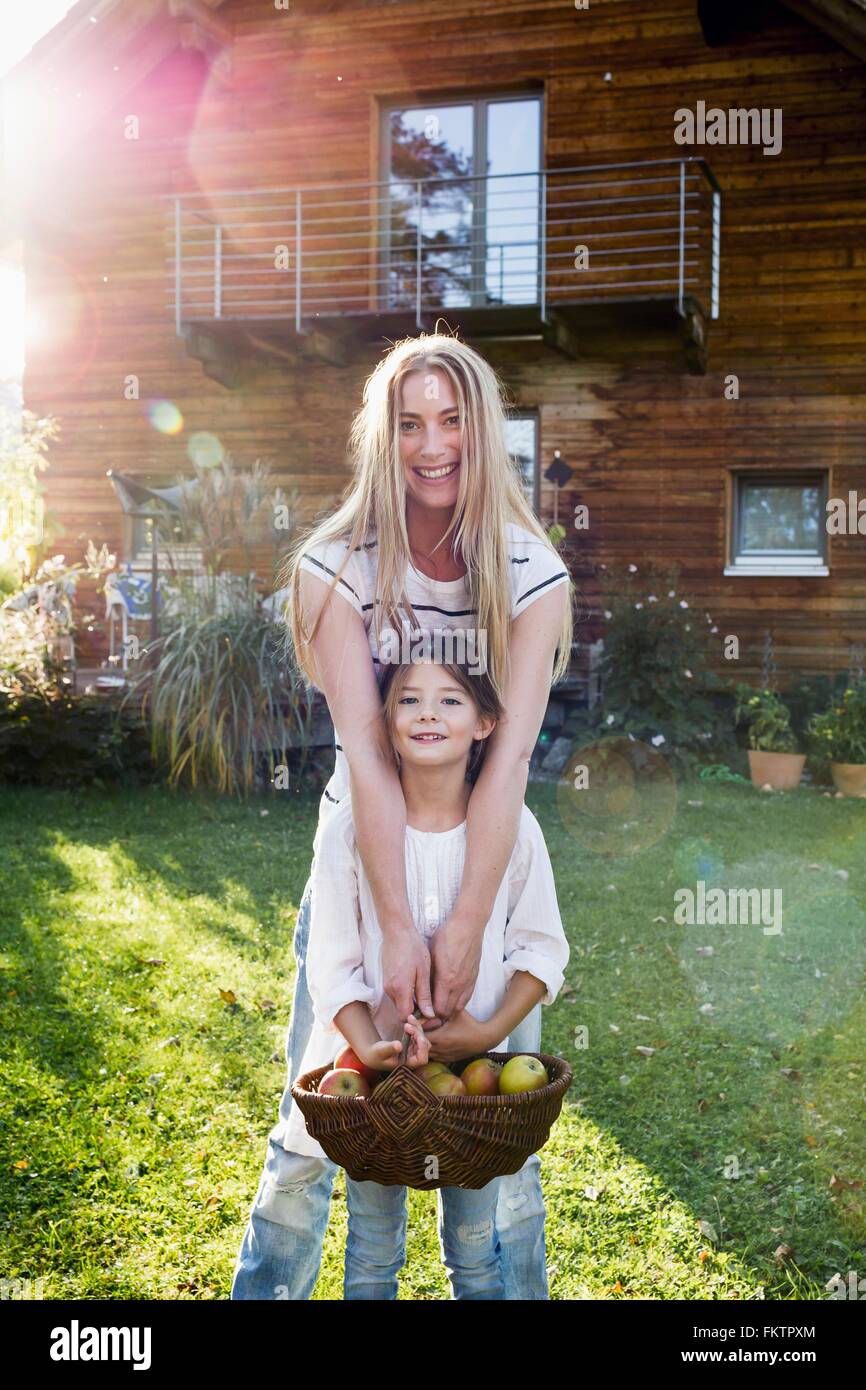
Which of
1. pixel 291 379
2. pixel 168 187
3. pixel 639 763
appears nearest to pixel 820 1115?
pixel 639 763

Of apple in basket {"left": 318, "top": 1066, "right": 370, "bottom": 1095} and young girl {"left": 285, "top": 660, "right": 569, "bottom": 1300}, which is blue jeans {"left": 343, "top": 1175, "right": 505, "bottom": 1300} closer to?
young girl {"left": 285, "top": 660, "right": 569, "bottom": 1300}

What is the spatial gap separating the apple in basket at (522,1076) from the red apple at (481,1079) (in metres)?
0.01

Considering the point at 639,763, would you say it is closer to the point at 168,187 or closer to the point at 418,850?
the point at 418,850

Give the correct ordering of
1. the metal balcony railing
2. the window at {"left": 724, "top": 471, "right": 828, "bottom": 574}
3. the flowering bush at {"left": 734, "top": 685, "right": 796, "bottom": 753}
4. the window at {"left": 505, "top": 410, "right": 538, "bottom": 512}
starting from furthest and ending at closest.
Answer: the window at {"left": 505, "top": 410, "right": 538, "bottom": 512}
the window at {"left": 724, "top": 471, "right": 828, "bottom": 574}
the metal balcony railing
the flowering bush at {"left": 734, "top": 685, "right": 796, "bottom": 753}

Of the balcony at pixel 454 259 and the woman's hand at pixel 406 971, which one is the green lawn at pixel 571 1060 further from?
the balcony at pixel 454 259

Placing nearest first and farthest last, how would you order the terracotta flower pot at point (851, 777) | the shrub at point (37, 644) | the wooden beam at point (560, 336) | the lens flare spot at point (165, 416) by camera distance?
the shrub at point (37, 644) → the terracotta flower pot at point (851, 777) → the wooden beam at point (560, 336) → the lens flare spot at point (165, 416)

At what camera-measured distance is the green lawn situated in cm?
285

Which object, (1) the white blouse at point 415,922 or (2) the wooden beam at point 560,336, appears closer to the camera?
(1) the white blouse at point 415,922

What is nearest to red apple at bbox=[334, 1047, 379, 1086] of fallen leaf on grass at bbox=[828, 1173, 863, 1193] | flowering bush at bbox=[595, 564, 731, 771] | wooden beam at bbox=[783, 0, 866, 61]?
fallen leaf on grass at bbox=[828, 1173, 863, 1193]

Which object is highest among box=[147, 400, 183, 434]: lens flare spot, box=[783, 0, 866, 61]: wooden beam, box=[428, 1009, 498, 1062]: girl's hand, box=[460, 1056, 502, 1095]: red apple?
box=[783, 0, 866, 61]: wooden beam

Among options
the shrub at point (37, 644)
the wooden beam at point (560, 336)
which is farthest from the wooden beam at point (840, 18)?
the shrub at point (37, 644)

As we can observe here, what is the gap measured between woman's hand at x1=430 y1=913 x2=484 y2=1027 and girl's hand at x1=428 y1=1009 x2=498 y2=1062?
0.02 m

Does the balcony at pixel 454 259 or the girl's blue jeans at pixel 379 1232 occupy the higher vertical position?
the balcony at pixel 454 259

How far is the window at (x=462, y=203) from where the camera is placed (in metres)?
11.3
